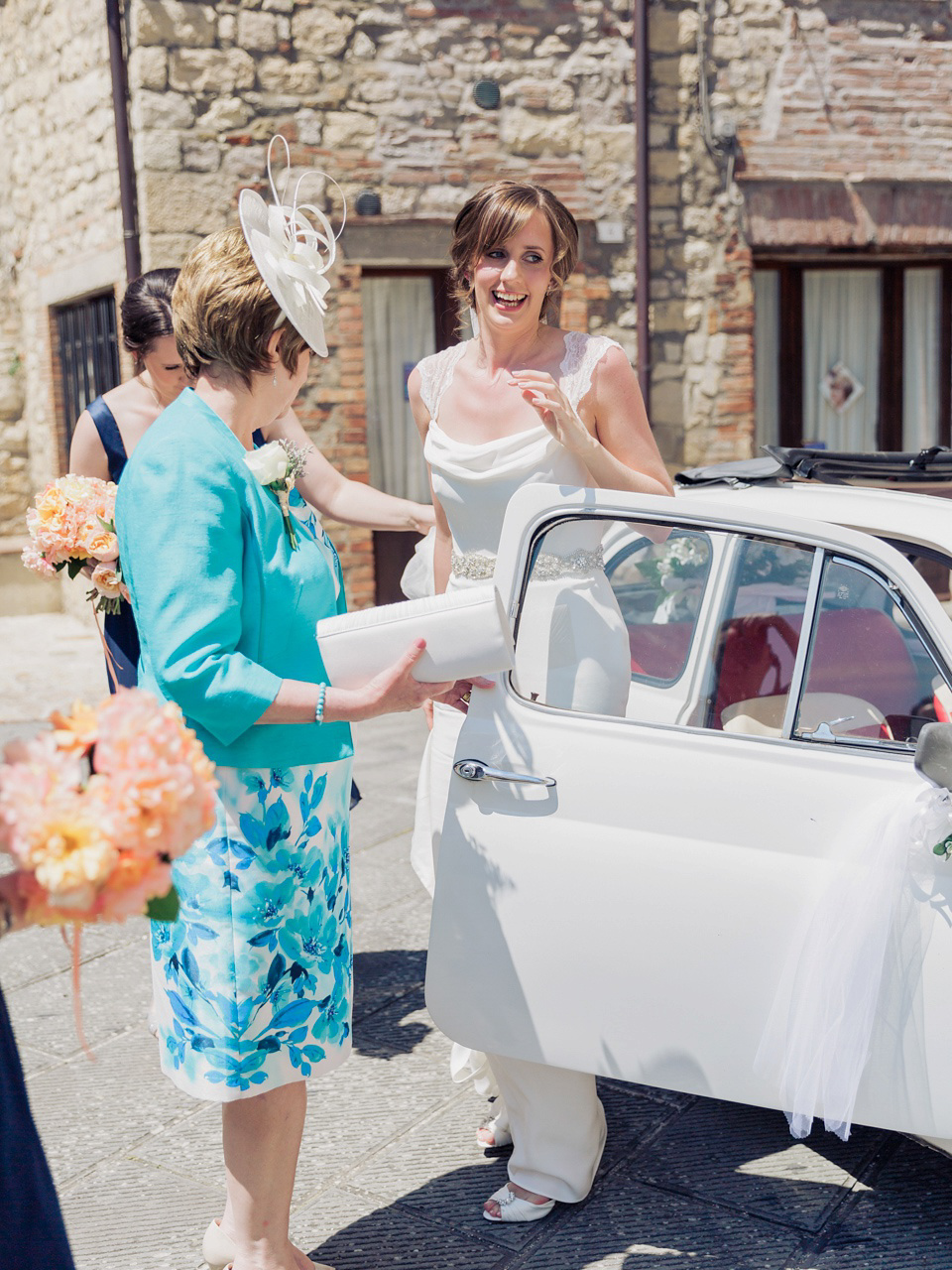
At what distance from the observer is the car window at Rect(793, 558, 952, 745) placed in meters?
2.59

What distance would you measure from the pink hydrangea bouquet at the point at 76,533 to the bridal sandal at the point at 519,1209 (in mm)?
1788

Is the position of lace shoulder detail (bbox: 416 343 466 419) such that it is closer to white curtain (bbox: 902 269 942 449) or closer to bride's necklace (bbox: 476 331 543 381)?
bride's necklace (bbox: 476 331 543 381)

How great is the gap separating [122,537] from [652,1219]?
6.06 feet

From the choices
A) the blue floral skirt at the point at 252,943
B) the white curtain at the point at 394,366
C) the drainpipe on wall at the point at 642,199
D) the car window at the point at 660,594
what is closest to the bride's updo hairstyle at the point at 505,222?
the car window at the point at 660,594

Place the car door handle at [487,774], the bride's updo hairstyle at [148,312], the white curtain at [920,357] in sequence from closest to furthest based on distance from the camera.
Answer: the car door handle at [487,774]
the bride's updo hairstyle at [148,312]
the white curtain at [920,357]

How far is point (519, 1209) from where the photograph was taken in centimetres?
278

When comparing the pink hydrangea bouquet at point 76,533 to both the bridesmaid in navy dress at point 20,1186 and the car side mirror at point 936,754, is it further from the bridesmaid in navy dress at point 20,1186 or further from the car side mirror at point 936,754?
the car side mirror at point 936,754

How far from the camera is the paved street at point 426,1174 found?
8.84 feet

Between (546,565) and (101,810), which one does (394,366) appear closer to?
(546,565)

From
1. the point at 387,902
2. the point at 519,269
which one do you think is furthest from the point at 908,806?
the point at 387,902

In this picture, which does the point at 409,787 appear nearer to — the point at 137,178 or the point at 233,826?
the point at 233,826

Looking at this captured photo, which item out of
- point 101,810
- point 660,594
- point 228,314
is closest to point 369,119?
point 660,594

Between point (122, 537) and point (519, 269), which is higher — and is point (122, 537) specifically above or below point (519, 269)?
below

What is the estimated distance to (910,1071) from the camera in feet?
7.79
